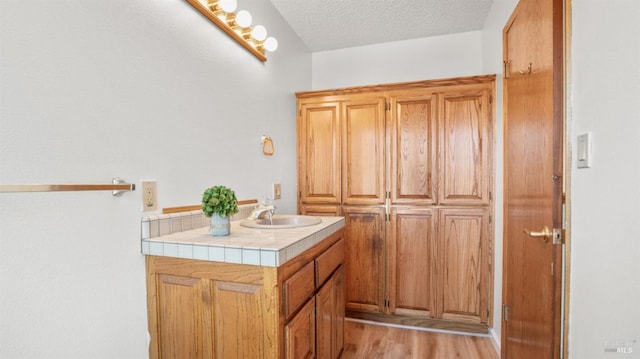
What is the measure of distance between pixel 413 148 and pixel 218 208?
5.31 feet

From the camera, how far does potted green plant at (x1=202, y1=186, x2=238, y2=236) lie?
1.19 metres

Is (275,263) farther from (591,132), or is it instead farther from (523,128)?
(523,128)

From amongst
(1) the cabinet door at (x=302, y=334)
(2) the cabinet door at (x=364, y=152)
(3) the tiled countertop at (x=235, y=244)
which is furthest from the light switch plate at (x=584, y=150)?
(2) the cabinet door at (x=364, y=152)

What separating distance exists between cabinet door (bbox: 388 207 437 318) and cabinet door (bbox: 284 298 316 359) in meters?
1.18

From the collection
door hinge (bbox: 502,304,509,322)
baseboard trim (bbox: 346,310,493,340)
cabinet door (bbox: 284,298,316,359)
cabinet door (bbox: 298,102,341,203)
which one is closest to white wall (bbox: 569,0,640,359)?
door hinge (bbox: 502,304,509,322)

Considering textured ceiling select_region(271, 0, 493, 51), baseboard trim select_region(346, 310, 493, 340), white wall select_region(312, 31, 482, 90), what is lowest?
baseboard trim select_region(346, 310, 493, 340)

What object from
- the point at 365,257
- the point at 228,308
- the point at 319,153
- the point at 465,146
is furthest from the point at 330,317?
the point at 465,146

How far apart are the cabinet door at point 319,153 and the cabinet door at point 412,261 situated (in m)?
0.56

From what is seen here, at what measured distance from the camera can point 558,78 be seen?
1.04 meters

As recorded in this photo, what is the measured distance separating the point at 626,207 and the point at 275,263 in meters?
0.97

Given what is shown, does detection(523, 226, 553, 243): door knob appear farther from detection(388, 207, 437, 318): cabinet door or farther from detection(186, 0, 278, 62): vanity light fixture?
detection(186, 0, 278, 62): vanity light fixture

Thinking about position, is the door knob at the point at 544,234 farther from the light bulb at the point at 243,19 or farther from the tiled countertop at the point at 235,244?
the light bulb at the point at 243,19

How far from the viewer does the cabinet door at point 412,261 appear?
2.24 meters

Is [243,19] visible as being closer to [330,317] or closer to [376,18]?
[376,18]
